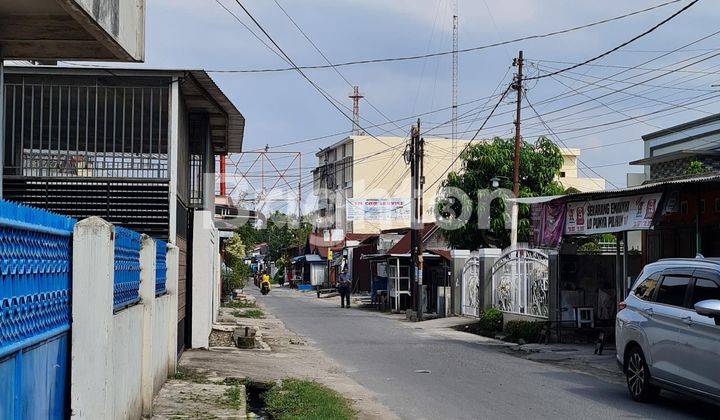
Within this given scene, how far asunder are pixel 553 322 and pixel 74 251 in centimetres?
1779

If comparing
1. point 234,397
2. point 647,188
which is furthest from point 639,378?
point 647,188

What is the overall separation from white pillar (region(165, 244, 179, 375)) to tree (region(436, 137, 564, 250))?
27.4 meters

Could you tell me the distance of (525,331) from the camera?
2319 cm

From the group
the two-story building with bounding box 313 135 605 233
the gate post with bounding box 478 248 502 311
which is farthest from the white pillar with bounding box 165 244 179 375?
the two-story building with bounding box 313 135 605 233

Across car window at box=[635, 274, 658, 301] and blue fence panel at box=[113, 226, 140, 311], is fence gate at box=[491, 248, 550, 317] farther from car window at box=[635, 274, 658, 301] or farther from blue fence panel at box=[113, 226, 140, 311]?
blue fence panel at box=[113, 226, 140, 311]

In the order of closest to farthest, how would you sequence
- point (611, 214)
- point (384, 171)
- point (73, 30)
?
point (73, 30), point (611, 214), point (384, 171)

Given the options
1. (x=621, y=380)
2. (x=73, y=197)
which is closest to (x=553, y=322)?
(x=621, y=380)

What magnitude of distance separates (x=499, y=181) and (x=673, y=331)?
94.1 ft

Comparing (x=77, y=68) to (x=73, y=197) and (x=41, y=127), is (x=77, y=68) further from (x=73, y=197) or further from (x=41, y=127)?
(x=73, y=197)

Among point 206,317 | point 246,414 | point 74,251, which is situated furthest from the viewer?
point 206,317

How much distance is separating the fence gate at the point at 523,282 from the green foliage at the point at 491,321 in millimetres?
305

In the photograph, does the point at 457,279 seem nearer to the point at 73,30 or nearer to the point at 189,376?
the point at 189,376

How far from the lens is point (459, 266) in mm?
33406

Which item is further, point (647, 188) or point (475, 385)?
point (647, 188)
